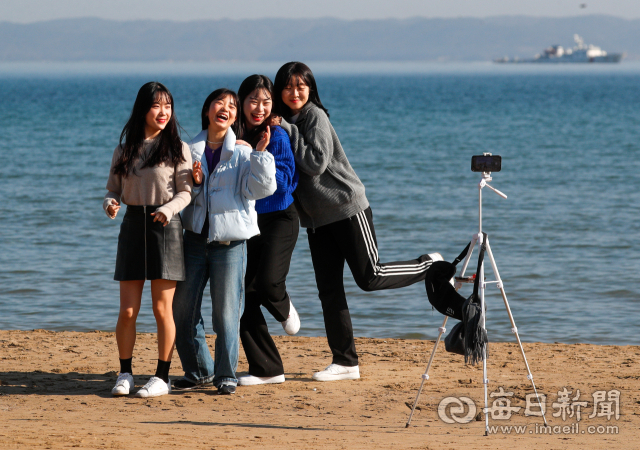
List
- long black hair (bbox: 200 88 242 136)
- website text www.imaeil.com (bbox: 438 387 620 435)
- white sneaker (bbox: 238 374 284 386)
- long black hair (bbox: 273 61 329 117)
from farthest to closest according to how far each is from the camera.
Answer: white sneaker (bbox: 238 374 284 386) < long black hair (bbox: 273 61 329 117) < long black hair (bbox: 200 88 242 136) < website text www.imaeil.com (bbox: 438 387 620 435)

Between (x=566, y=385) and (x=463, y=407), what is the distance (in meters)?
0.87

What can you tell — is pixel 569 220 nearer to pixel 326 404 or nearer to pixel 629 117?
pixel 326 404

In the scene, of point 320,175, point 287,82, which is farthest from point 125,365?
point 287,82

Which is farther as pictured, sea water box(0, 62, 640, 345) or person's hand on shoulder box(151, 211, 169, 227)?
sea water box(0, 62, 640, 345)

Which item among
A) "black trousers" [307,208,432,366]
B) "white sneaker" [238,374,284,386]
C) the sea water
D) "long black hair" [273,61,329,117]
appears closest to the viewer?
"long black hair" [273,61,329,117]

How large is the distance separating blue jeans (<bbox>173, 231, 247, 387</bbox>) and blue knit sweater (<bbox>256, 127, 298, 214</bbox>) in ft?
0.98

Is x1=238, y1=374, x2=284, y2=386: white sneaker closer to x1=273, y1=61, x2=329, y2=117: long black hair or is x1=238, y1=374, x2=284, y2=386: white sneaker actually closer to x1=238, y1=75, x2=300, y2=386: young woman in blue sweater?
x1=238, y1=75, x2=300, y2=386: young woman in blue sweater

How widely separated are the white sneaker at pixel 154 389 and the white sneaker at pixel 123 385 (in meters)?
0.08

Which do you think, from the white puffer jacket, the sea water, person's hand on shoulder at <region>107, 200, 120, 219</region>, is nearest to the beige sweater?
person's hand on shoulder at <region>107, 200, 120, 219</region>

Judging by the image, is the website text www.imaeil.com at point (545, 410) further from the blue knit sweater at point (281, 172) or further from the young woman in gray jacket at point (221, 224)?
the blue knit sweater at point (281, 172)

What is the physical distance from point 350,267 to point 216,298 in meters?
0.89

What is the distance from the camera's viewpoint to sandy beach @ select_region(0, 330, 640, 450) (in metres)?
4.18

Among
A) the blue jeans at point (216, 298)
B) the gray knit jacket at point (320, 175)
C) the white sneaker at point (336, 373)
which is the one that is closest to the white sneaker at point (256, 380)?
the blue jeans at point (216, 298)

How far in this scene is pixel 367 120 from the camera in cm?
4269
